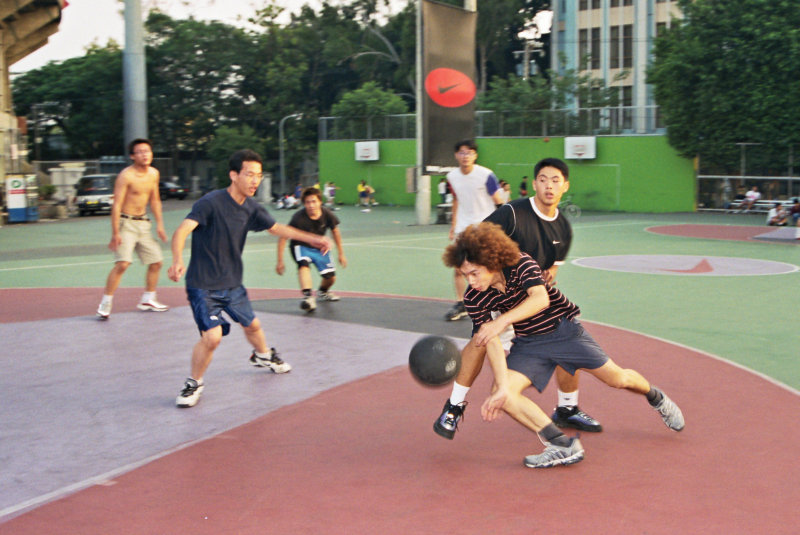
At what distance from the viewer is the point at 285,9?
240 ft

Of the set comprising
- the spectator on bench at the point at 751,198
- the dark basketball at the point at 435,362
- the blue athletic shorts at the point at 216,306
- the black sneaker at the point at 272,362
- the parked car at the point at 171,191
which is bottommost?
the black sneaker at the point at 272,362

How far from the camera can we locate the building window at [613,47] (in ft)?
207

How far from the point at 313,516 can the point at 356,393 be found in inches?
104

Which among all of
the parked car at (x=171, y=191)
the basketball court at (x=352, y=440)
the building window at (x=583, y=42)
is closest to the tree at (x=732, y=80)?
the building window at (x=583, y=42)

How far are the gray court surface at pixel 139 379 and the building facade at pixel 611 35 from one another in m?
52.0

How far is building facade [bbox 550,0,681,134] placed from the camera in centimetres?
5962

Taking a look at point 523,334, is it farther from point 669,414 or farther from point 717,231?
point 717,231

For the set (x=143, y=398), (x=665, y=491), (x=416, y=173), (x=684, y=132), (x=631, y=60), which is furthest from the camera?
(x=631, y=60)

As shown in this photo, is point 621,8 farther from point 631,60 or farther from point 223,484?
point 223,484

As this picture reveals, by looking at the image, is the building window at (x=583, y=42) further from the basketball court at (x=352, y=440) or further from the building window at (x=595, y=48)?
the basketball court at (x=352, y=440)

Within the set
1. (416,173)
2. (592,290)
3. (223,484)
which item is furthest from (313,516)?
(416,173)

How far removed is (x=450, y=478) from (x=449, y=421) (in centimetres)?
50

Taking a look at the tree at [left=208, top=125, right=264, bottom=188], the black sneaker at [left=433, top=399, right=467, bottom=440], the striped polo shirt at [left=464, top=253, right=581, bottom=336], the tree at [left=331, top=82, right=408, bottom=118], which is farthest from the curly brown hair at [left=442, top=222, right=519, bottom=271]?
the tree at [left=208, top=125, right=264, bottom=188]

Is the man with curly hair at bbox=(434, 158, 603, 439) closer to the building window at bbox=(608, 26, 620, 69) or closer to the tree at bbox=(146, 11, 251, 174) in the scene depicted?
the building window at bbox=(608, 26, 620, 69)
